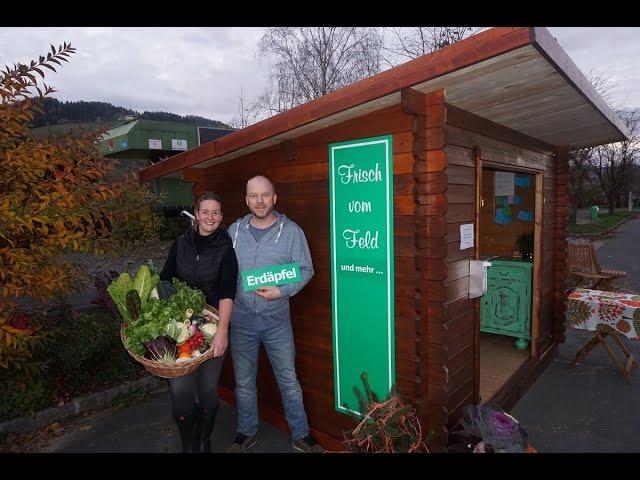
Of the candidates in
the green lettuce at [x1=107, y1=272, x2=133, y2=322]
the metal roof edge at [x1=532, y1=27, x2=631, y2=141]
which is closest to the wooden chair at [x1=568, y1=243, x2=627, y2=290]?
the metal roof edge at [x1=532, y1=27, x2=631, y2=141]

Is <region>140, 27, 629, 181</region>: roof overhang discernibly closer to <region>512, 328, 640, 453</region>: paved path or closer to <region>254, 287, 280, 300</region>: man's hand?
<region>254, 287, 280, 300</region>: man's hand

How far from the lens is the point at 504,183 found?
6.06m

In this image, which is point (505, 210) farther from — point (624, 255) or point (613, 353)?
point (624, 255)

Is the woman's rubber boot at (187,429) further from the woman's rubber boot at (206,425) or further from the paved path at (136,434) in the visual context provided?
the paved path at (136,434)

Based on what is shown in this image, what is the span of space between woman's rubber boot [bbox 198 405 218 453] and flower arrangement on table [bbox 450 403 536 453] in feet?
5.96

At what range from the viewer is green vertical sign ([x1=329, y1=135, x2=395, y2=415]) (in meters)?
3.00

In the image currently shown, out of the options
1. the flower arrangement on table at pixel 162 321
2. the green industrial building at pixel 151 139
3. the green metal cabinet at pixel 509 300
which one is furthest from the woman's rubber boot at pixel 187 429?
the green industrial building at pixel 151 139

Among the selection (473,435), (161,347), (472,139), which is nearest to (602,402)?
(473,435)

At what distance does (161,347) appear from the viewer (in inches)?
105

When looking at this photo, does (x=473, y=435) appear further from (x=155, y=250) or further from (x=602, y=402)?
(x=155, y=250)

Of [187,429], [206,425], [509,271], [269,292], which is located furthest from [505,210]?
[187,429]

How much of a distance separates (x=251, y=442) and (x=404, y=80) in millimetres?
3131

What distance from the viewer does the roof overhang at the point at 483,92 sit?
6.79 feet

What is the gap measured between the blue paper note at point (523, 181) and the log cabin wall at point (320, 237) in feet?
12.3
